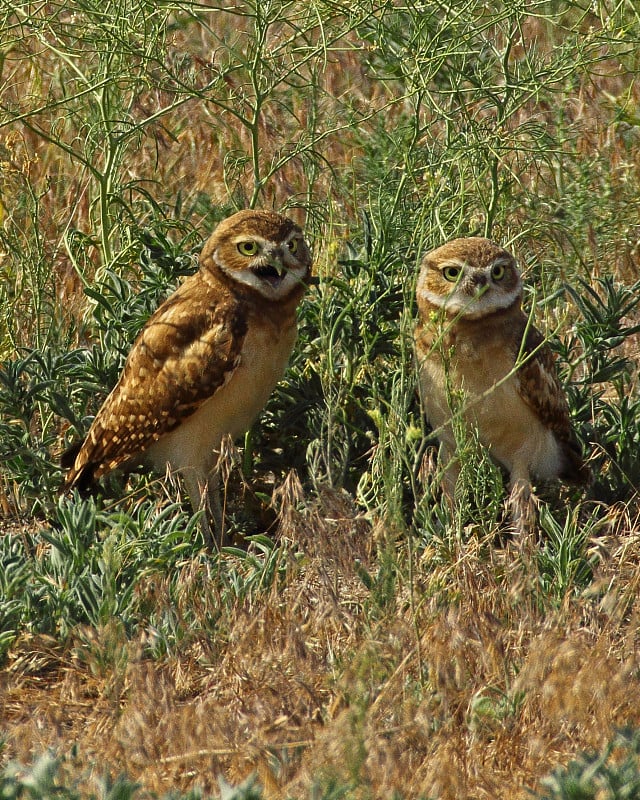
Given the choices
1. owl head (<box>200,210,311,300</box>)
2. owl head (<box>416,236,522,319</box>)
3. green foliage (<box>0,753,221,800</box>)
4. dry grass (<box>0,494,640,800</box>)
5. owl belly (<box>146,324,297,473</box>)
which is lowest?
dry grass (<box>0,494,640,800</box>)

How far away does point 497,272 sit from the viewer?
4594 millimetres

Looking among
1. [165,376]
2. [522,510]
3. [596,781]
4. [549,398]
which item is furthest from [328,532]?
[549,398]

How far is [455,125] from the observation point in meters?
5.70

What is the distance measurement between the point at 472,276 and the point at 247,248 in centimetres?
92

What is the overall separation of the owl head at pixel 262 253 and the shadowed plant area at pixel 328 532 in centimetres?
20

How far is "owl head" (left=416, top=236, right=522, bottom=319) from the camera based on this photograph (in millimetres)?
4535

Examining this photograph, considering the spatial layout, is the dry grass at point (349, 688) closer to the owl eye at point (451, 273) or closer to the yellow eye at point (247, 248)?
the owl eye at point (451, 273)

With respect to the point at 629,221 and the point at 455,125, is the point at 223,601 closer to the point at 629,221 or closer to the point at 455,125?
the point at 455,125

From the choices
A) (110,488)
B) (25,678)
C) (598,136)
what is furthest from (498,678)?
(598,136)

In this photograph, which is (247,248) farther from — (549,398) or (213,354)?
(549,398)

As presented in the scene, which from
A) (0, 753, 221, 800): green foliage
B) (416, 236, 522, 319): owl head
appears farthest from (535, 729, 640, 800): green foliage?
(416, 236, 522, 319): owl head

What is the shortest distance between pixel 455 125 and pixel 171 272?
5.24ft

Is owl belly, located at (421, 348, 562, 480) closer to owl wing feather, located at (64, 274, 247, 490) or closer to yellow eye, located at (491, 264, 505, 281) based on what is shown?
yellow eye, located at (491, 264, 505, 281)

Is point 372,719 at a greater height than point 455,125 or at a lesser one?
lesser
